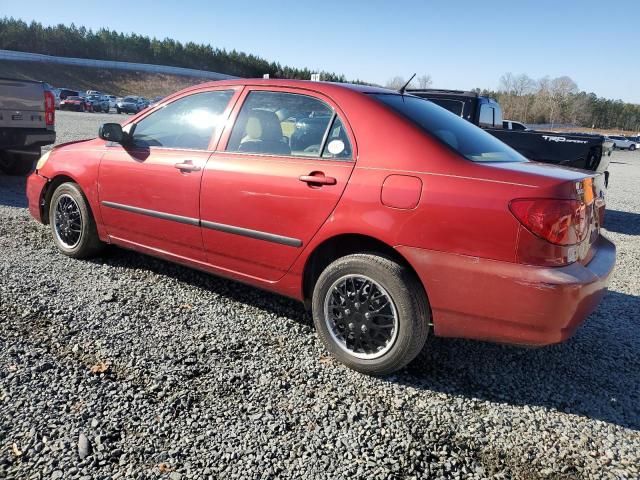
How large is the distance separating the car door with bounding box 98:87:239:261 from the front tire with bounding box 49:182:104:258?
0.27 metres

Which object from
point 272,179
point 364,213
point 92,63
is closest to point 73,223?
point 272,179

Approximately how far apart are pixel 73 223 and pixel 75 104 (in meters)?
40.2

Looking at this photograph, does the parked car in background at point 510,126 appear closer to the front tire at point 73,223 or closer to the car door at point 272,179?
the car door at point 272,179

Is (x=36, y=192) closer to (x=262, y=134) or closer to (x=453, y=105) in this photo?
(x=262, y=134)

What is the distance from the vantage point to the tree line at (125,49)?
257 ft

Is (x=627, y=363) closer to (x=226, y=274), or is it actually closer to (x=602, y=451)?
(x=602, y=451)

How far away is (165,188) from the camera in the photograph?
3.77m

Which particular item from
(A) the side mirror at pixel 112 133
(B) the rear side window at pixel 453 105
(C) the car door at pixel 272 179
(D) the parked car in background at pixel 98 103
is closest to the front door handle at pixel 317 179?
(C) the car door at pixel 272 179

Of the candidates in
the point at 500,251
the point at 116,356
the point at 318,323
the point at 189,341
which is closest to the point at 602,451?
the point at 500,251

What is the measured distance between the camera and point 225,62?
323ft

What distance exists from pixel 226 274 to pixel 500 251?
6.32 ft

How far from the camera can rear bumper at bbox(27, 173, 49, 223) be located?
15.9ft

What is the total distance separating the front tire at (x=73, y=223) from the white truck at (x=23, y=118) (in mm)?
4007

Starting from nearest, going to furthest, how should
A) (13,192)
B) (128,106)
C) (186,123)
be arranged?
(186,123)
(13,192)
(128,106)
